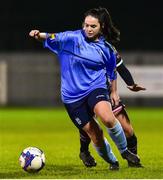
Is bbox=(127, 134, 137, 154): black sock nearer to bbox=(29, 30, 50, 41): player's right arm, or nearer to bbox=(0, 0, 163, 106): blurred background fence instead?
bbox=(29, 30, 50, 41): player's right arm

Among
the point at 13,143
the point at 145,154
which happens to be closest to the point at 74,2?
the point at 13,143

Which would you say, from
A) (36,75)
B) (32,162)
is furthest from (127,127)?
(36,75)

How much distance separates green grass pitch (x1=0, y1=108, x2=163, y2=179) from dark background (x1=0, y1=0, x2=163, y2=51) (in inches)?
232

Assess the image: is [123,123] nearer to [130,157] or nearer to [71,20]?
[130,157]

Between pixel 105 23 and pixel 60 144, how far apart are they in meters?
5.24

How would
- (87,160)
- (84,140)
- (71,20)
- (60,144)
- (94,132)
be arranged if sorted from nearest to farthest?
(94,132)
(87,160)
(84,140)
(60,144)
(71,20)

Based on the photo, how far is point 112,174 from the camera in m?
8.67

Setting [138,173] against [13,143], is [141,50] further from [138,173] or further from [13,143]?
A: [138,173]

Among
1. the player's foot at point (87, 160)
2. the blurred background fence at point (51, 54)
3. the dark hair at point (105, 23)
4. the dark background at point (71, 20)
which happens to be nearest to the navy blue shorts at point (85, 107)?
the dark hair at point (105, 23)

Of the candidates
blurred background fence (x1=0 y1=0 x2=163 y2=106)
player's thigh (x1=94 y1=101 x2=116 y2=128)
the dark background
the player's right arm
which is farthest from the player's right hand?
the dark background

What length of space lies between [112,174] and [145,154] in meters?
3.06

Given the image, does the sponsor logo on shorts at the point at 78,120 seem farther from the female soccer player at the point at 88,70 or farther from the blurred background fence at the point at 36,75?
the blurred background fence at the point at 36,75

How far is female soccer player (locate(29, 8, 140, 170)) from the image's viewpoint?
8.88m

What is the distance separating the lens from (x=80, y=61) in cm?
892
